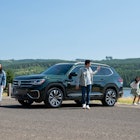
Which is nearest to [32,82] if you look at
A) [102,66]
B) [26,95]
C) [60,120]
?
[26,95]

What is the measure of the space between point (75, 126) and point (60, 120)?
5.04 ft

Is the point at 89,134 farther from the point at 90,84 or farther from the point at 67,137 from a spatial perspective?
the point at 90,84

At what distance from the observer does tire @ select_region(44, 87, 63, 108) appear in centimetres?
1833

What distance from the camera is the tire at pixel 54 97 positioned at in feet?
60.2

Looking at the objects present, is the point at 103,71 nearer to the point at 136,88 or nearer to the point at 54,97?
the point at 54,97

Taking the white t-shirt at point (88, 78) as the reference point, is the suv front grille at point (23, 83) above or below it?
below

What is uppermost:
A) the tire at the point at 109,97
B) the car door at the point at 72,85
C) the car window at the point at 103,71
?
the car window at the point at 103,71

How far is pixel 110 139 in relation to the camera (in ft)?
30.6

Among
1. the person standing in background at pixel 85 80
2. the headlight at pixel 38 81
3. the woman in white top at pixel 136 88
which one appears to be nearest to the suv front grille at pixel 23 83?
the headlight at pixel 38 81

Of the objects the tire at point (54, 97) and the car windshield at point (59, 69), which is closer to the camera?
the tire at point (54, 97)

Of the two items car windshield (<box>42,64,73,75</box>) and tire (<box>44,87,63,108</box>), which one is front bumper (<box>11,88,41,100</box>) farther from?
car windshield (<box>42,64,73,75</box>)

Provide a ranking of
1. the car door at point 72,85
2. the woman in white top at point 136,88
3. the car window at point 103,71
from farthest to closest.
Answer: the woman in white top at point 136,88 → the car window at point 103,71 → the car door at point 72,85

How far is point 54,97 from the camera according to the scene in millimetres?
18562

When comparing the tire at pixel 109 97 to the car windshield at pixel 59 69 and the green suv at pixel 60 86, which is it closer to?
the green suv at pixel 60 86
